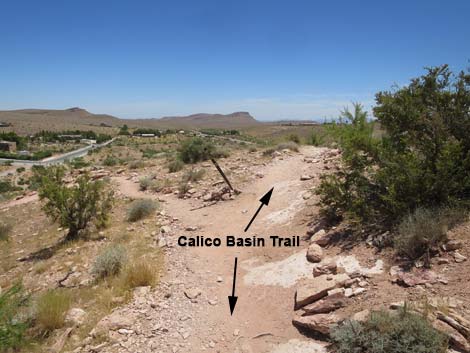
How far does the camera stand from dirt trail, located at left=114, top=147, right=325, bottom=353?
408cm

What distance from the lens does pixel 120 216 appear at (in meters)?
10.2

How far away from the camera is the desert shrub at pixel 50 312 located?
450cm

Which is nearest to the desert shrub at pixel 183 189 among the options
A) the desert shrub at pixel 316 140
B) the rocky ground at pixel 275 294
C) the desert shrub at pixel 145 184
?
the desert shrub at pixel 145 184

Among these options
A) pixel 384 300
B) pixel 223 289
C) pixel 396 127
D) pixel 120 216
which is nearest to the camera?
pixel 384 300

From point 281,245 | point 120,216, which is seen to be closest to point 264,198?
point 281,245

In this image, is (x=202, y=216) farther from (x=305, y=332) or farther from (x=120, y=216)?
(x=305, y=332)

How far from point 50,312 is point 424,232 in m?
5.39

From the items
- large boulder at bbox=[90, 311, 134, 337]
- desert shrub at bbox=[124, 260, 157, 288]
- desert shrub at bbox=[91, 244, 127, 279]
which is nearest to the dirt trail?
desert shrub at bbox=[124, 260, 157, 288]

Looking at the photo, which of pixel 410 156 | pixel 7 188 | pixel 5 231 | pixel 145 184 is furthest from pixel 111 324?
pixel 7 188

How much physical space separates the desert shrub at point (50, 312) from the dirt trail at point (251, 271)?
192cm

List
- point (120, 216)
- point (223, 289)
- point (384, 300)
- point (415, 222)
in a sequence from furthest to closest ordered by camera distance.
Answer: point (120, 216) < point (223, 289) < point (415, 222) < point (384, 300)

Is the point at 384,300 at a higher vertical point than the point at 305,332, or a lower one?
higher

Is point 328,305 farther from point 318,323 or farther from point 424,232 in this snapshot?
point 424,232

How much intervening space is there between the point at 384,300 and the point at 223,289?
2538 mm
